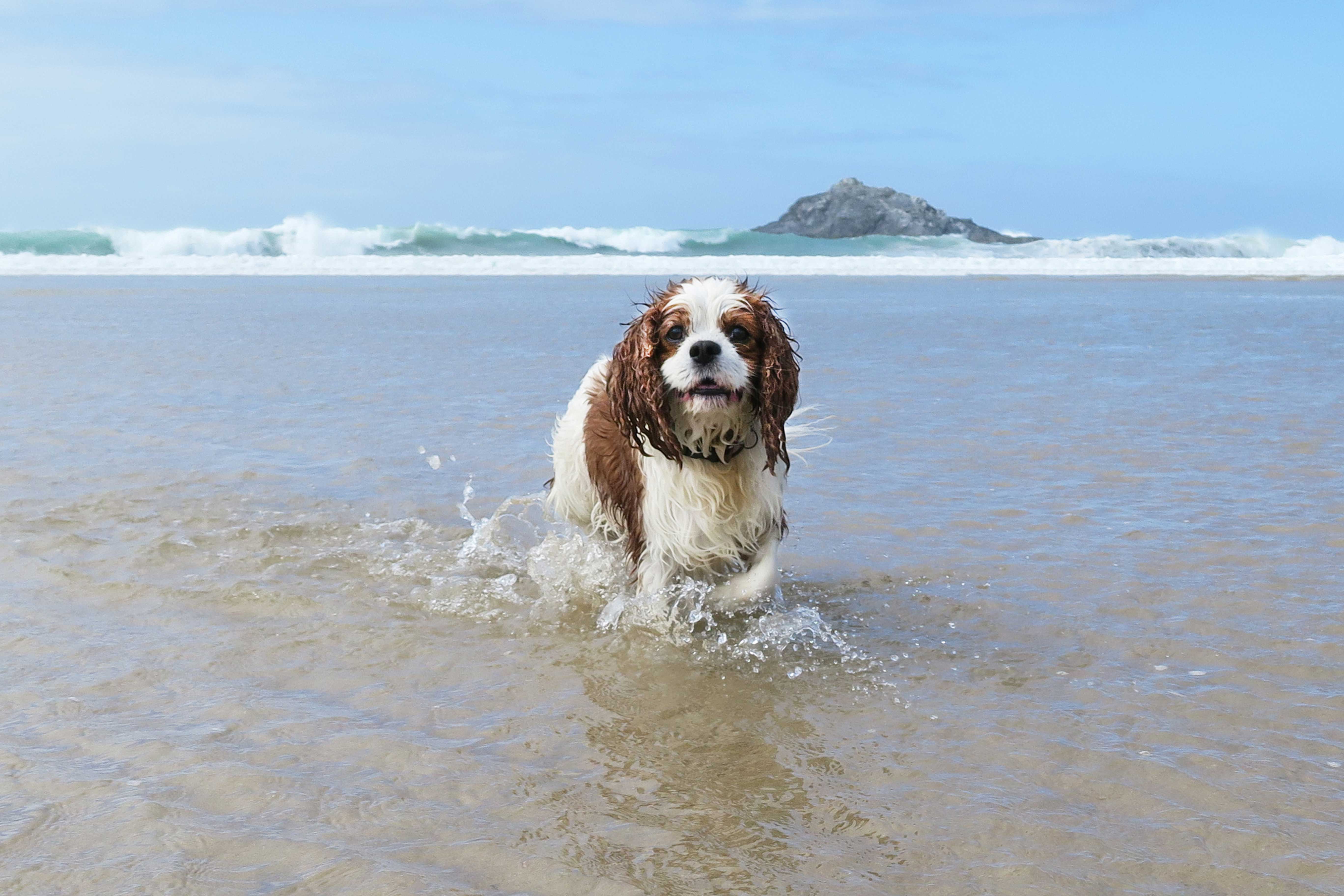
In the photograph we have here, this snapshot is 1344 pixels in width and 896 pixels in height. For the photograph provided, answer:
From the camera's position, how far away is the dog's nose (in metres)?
4.51

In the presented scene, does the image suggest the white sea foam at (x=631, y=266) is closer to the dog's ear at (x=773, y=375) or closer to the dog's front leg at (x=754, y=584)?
the dog's front leg at (x=754, y=584)

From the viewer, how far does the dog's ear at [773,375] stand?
183 inches

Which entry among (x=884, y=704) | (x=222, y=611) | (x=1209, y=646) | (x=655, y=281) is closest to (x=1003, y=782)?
(x=884, y=704)

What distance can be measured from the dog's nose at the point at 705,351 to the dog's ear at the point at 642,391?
18 cm

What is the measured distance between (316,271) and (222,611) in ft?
88.2

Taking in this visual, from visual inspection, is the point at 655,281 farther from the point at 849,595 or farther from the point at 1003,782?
the point at 1003,782

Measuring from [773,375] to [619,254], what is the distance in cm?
3757

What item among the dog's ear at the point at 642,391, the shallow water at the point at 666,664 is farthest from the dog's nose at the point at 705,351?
the shallow water at the point at 666,664

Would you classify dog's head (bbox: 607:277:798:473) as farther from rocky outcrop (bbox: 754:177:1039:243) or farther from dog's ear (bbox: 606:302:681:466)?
rocky outcrop (bbox: 754:177:1039:243)

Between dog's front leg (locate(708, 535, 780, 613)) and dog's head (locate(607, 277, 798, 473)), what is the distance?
0.48 m

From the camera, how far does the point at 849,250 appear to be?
4278cm

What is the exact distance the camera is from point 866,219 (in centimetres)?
4681

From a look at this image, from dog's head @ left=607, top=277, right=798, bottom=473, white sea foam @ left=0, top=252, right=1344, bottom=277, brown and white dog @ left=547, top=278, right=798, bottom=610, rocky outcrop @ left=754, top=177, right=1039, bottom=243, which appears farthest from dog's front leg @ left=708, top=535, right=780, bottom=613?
rocky outcrop @ left=754, top=177, right=1039, bottom=243

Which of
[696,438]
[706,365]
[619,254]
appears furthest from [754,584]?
[619,254]
